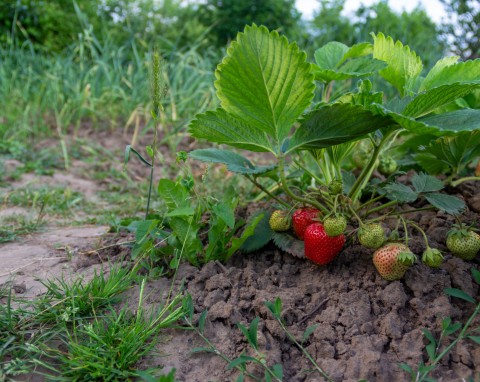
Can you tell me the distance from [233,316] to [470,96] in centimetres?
137

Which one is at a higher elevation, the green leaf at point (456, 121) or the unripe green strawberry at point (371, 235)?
the green leaf at point (456, 121)

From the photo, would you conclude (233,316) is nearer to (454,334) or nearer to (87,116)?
(454,334)

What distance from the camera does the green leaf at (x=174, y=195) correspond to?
1768mm

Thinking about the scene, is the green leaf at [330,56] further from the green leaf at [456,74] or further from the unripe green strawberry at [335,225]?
the unripe green strawberry at [335,225]

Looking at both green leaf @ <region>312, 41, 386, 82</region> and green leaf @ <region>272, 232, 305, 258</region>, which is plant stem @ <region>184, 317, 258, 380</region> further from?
green leaf @ <region>312, 41, 386, 82</region>

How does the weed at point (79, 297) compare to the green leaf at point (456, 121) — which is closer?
the green leaf at point (456, 121)

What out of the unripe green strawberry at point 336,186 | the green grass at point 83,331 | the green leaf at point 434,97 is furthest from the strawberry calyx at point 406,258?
the green grass at point 83,331

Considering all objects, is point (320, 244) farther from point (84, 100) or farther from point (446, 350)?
point (84, 100)

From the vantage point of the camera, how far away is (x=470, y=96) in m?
2.09

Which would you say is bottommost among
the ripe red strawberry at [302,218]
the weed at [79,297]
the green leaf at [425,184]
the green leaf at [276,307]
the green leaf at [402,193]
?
the weed at [79,297]

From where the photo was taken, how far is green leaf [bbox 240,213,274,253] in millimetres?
1821

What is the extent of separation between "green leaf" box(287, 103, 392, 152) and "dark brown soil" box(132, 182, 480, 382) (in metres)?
0.43

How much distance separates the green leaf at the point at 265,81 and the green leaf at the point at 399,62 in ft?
1.18

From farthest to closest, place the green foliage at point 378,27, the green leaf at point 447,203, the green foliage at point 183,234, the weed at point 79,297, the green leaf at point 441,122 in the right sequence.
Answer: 1. the green foliage at point 378,27
2. the green foliage at point 183,234
3. the green leaf at point 447,203
4. the weed at point 79,297
5. the green leaf at point 441,122
